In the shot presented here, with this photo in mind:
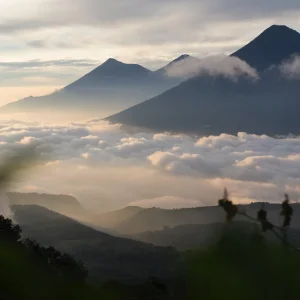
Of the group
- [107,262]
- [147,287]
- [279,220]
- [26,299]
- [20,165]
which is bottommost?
[107,262]

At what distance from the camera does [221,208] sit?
149 centimetres

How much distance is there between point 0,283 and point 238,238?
0.59 meters

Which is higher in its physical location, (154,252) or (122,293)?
(122,293)

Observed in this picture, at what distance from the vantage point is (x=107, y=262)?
639 ft

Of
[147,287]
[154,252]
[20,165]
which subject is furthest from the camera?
[154,252]

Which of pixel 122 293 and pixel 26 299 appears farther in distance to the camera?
pixel 122 293

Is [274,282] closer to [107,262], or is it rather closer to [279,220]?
[279,220]

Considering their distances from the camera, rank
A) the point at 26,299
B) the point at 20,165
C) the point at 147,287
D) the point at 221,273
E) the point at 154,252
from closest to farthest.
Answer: the point at 221,273
the point at 26,299
the point at 20,165
the point at 147,287
the point at 154,252

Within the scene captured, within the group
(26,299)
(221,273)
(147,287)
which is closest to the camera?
(221,273)

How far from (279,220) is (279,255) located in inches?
13.8

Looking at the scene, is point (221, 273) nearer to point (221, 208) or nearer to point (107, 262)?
point (221, 208)

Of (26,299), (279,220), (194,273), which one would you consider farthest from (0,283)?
(279,220)

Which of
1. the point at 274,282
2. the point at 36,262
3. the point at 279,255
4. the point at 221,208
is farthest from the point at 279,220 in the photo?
the point at 36,262

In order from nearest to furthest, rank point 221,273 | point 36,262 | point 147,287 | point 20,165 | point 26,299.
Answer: point 221,273
point 26,299
point 36,262
point 20,165
point 147,287
